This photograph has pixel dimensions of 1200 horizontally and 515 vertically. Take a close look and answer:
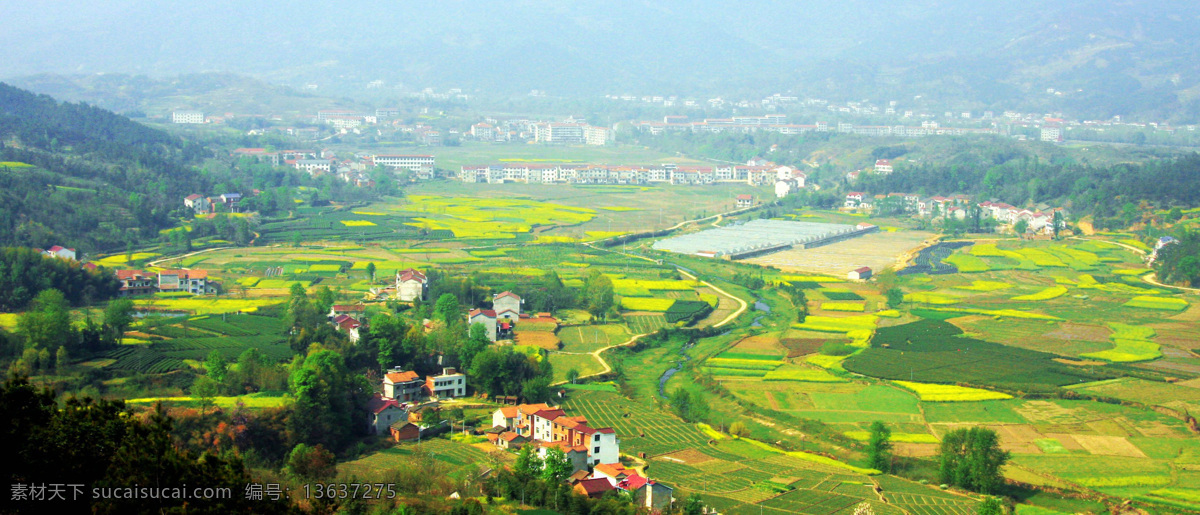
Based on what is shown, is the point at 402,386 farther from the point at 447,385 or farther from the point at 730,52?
the point at 730,52

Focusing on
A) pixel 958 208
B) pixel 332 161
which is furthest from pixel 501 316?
pixel 332 161

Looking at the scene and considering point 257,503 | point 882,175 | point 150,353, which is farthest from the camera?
point 882,175

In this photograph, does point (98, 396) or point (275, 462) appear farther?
point (98, 396)

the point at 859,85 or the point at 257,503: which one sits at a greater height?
the point at 859,85

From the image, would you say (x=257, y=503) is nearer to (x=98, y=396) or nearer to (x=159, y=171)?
(x=98, y=396)

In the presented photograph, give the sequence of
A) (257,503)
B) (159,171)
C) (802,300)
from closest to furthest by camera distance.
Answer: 1. (257,503)
2. (802,300)
3. (159,171)

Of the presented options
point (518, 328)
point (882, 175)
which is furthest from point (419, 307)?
point (882, 175)

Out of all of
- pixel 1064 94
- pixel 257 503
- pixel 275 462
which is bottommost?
pixel 275 462
